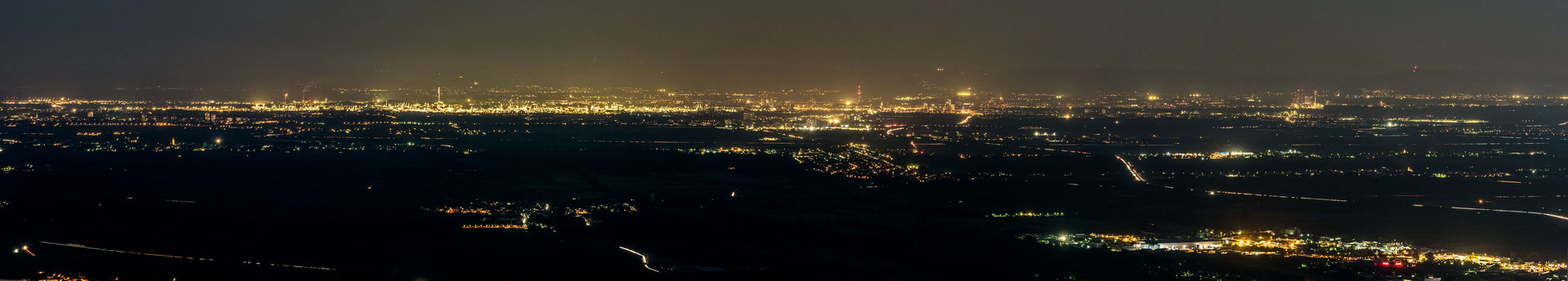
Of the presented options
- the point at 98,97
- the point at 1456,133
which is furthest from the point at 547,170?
the point at 98,97

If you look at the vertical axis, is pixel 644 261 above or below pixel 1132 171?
below

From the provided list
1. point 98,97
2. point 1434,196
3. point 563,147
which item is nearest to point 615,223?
point 1434,196

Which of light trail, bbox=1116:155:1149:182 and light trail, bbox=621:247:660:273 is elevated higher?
light trail, bbox=1116:155:1149:182

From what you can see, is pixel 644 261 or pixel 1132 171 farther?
pixel 1132 171

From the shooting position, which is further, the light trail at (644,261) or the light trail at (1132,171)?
the light trail at (1132,171)

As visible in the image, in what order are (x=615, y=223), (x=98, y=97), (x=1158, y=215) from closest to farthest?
(x=615, y=223)
(x=1158, y=215)
(x=98, y=97)

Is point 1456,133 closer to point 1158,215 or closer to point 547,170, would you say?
point 1158,215

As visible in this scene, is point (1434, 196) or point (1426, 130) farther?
point (1426, 130)

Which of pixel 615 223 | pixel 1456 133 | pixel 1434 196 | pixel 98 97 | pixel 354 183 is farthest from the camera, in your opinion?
pixel 98 97

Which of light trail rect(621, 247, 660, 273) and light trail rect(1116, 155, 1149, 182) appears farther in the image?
light trail rect(1116, 155, 1149, 182)

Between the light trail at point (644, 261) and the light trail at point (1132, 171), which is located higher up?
the light trail at point (1132, 171)
